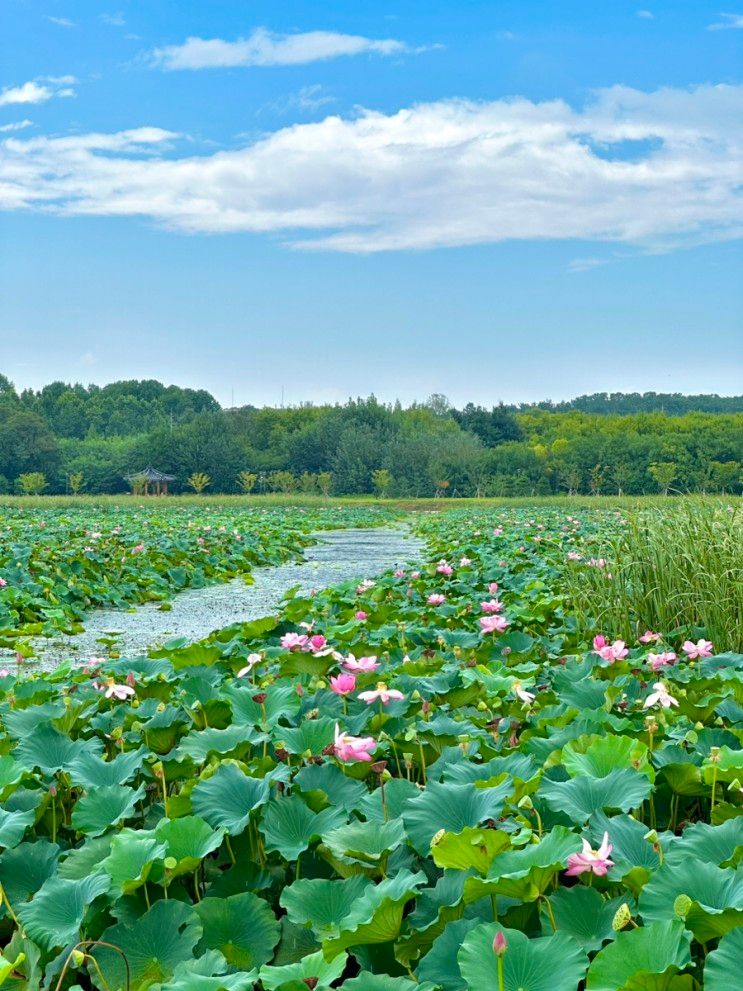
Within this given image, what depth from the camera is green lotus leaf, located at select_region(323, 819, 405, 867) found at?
5.23 ft

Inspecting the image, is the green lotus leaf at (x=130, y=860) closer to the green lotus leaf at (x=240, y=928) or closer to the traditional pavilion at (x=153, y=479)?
the green lotus leaf at (x=240, y=928)

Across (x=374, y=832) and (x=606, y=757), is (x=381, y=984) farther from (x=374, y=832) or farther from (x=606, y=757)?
(x=606, y=757)

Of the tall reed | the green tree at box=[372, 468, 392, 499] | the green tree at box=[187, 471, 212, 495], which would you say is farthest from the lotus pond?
the green tree at box=[187, 471, 212, 495]

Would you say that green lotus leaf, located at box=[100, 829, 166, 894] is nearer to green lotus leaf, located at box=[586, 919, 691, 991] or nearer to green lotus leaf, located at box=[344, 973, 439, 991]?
green lotus leaf, located at box=[344, 973, 439, 991]

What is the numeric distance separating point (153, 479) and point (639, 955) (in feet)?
171

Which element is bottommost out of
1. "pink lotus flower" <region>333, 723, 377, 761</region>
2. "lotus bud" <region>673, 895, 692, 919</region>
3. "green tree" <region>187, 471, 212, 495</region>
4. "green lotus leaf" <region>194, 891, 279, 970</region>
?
"green lotus leaf" <region>194, 891, 279, 970</region>

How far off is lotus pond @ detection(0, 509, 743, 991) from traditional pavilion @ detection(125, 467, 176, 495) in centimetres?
4907

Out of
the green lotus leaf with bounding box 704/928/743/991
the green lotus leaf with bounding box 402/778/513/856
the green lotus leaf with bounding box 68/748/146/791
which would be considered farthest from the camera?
the green lotus leaf with bounding box 68/748/146/791

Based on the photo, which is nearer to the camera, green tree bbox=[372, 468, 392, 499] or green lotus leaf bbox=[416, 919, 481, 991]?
green lotus leaf bbox=[416, 919, 481, 991]

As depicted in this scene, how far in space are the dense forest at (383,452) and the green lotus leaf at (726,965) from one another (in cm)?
4010

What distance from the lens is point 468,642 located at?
12.7ft

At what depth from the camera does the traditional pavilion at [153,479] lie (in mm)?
50997

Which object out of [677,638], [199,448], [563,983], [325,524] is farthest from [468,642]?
[199,448]

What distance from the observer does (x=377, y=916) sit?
136cm
